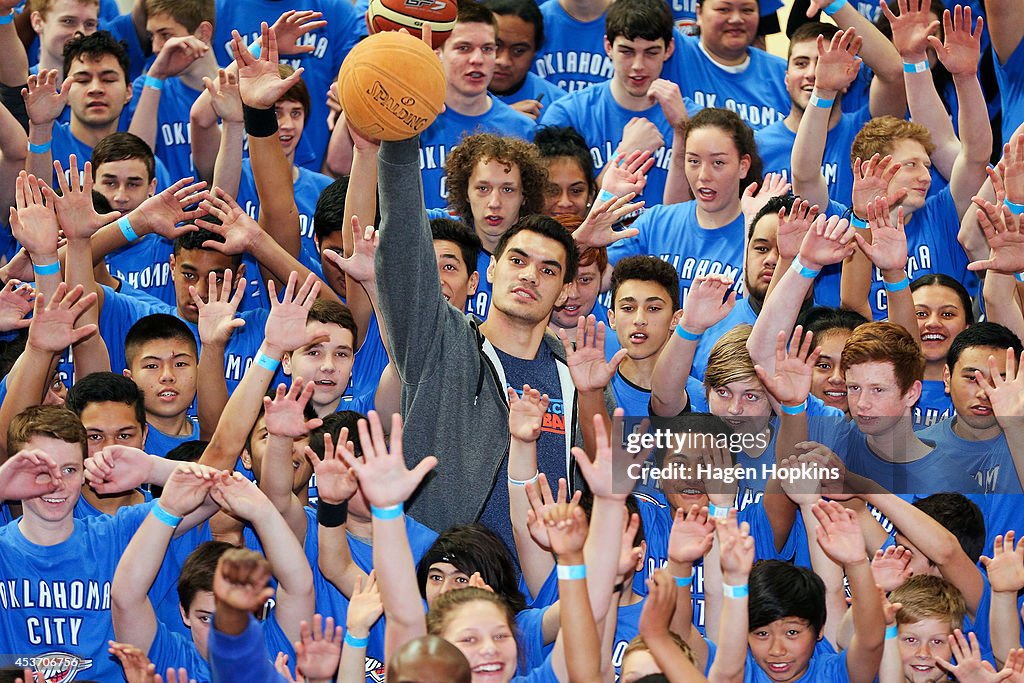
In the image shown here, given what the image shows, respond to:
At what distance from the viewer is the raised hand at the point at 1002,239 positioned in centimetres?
691

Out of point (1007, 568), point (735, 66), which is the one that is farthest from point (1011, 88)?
point (1007, 568)

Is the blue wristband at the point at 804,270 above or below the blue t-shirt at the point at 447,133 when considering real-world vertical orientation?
below

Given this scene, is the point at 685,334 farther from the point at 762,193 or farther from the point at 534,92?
the point at 534,92

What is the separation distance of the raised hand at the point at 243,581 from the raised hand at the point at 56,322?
254 centimetres

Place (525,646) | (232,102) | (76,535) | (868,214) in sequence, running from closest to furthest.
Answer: (525,646), (76,535), (868,214), (232,102)

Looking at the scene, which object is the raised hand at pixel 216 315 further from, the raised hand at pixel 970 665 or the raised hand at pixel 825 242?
the raised hand at pixel 970 665

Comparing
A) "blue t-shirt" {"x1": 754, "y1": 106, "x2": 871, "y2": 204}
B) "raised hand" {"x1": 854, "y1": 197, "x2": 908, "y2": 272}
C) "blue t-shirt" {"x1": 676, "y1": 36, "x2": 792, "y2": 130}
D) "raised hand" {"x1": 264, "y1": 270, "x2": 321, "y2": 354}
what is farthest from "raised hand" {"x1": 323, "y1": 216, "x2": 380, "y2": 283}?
"blue t-shirt" {"x1": 676, "y1": 36, "x2": 792, "y2": 130}

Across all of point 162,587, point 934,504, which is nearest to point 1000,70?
point 934,504

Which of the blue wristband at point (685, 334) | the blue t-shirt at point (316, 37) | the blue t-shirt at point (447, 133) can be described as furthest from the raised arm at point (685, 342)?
the blue t-shirt at point (316, 37)

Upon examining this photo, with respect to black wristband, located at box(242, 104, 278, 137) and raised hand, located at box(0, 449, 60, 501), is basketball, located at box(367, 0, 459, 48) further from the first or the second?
raised hand, located at box(0, 449, 60, 501)

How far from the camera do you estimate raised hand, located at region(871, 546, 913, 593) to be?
19.3 ft

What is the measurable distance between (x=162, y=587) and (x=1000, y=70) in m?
4.87

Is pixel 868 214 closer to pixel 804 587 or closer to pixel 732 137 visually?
pixel 732 137

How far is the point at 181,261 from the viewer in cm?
739
